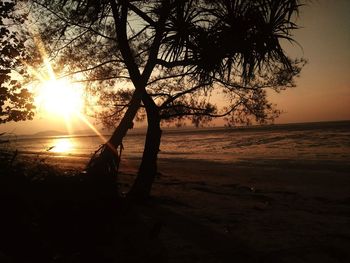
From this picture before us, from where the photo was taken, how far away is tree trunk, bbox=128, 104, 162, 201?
8195mm

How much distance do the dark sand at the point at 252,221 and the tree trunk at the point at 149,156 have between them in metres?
0.41

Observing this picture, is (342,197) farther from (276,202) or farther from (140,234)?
(140,234)

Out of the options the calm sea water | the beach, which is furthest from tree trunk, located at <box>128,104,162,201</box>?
the calm sea water

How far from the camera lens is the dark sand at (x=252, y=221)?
547 centimetres

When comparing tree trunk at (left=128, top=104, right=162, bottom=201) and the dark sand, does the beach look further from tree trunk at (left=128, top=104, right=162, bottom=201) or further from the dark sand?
tree trunk at (left=128, top=104, right=162, bottom=201)

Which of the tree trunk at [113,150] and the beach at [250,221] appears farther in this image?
the tree trunk at [113,150]

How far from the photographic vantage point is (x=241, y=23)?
4.91m

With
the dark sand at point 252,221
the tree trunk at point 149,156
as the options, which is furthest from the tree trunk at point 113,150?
the dark sand at point 252,221

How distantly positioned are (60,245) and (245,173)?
1485 cm

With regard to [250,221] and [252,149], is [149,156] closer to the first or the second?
[250,221]

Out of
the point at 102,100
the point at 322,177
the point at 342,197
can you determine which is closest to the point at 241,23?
the point at 102,100

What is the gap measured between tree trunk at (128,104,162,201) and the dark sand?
409 mm

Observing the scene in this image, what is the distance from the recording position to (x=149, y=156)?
8266 mm

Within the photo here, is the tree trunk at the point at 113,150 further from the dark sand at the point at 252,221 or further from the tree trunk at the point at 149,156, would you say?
the dark sand at the point at 252,221
